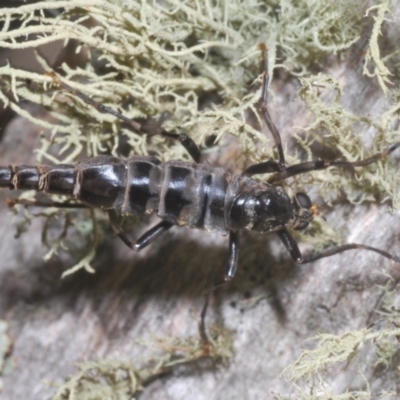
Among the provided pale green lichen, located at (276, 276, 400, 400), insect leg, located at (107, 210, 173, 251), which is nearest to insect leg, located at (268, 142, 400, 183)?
pale green lichen, located at (276, 276, 400, 400)

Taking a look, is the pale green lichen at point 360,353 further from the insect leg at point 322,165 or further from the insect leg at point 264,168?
the insect leg at point 264,168

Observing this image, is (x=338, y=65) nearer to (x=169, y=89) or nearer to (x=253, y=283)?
(x=169, y=89)

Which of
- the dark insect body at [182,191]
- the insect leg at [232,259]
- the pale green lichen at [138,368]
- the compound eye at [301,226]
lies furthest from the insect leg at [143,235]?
the compound eye at [301,226]

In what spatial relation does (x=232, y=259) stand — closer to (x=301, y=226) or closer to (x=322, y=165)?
→ (x=301, y=226)

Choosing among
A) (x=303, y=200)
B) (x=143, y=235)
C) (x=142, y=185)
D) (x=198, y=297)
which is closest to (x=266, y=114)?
(x=303, y=200)

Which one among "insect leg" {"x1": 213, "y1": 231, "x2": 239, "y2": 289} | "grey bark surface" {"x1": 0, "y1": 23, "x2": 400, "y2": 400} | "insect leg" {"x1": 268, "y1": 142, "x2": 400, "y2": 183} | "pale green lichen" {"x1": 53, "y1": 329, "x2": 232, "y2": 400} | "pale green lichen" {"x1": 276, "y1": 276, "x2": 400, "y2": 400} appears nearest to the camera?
"pale green lichen" {"x1": 276, "y1": 276, "x2": 400, "y2": 400}

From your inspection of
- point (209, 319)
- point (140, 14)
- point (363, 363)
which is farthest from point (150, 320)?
point (140, 14)

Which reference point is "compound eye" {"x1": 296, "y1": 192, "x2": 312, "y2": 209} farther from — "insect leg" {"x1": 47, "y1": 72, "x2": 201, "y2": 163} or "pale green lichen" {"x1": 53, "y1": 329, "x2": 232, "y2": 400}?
"pale green lichen" {"x1": 53, "y1": 329, "x2": 232, "y2": 400}
